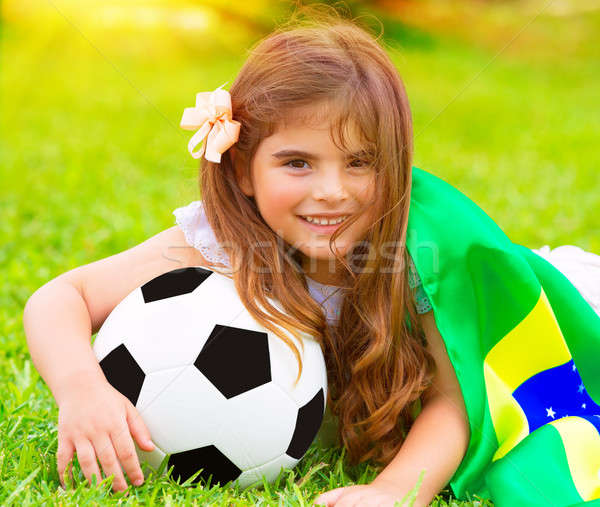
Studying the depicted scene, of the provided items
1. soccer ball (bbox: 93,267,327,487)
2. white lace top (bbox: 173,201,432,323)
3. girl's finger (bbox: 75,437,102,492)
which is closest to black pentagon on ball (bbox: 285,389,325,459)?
soccer ball (bbox: 93,267,327,487)

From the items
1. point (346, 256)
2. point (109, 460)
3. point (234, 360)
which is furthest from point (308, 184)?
point (109, 460)

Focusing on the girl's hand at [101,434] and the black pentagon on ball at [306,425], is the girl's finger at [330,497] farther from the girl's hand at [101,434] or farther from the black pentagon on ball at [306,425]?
the girl's hand at [101,434]

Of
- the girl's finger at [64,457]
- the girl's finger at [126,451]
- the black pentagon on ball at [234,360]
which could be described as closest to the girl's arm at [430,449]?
the black pentagon on ball at [234,360]

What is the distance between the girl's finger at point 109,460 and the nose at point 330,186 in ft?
2.56

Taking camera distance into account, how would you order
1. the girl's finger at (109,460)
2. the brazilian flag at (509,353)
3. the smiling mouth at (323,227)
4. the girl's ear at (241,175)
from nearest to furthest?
the girl's finger at (109,460) → the brazilian flag at (509,353) → the smiling mouth at (323,227) → the girl's ear at (241,175)

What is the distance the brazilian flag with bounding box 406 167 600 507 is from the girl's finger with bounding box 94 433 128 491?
832 millimetres

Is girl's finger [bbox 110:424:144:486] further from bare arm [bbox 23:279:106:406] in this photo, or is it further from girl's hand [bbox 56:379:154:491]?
bare arm [bbox 23:279:106:406]

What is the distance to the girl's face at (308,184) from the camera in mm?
1983

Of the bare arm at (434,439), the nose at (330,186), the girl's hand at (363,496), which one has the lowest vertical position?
the girl's hand at (363,496)

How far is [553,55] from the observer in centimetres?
1216

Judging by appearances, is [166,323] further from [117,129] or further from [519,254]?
[117,129]

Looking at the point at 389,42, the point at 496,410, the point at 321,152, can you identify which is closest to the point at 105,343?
the point at 321,152

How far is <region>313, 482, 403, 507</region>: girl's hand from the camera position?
71.0 inches

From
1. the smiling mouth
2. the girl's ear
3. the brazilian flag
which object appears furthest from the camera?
the girl's ear
